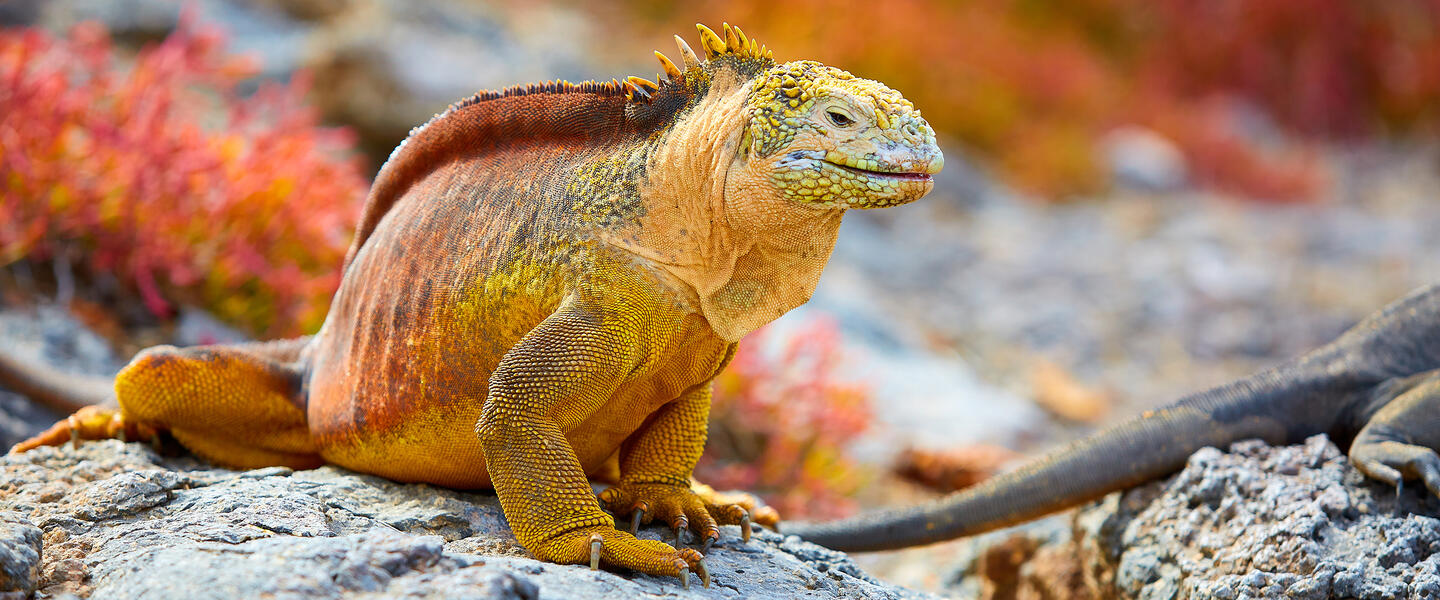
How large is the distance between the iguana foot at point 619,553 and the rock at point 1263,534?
155 centimetres

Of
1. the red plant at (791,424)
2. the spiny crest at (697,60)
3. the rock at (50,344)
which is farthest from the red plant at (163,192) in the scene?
the spiny crest at (697,60)

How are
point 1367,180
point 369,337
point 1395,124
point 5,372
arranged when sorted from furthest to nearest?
point 1395,124 → point 1367,180 → point 5,372 → point 369,337

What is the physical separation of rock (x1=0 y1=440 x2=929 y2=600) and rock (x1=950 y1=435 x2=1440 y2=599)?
2.61ft

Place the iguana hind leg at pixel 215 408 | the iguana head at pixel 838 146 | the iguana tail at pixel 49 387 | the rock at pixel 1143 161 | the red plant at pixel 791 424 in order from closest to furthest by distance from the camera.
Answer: the iguana head at pixel 838 146
the iguana hind leg at pixel 215 408
the iguana tail at pixel 49 387
the red plant at pixel 791 424
the rock at pixel 1143 161

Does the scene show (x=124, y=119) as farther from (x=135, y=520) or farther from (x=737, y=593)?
(x=737, y=593)

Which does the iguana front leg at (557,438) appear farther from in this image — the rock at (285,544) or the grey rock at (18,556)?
the grey rock at (18,556)

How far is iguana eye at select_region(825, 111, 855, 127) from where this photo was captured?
250 cm

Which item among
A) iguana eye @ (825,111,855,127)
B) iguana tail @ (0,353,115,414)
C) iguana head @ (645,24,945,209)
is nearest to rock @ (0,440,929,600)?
iguana tail @ (0,353,115,414)

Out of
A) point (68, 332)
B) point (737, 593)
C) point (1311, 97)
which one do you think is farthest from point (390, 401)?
point (1311, 97)

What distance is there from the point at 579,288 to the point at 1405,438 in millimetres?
2497

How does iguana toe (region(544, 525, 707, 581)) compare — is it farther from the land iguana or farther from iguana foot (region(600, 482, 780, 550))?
iguana foot (region(600, 482, 780, 550))

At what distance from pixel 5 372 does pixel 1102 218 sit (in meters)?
9.09

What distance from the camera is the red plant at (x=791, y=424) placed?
5461 millimetres

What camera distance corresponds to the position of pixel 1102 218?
34.9 ft
